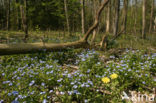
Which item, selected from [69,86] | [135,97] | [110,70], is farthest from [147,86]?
[69,86]

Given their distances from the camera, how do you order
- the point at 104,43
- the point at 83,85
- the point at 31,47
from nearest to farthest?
the point at 83,85 → the point at 31,47 → the point at 104,43

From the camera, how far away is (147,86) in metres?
3.32

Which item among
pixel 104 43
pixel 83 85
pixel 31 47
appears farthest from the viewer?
pixel 104 43

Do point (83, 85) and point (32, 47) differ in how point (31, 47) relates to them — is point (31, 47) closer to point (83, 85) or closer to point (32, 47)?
point (32, 47)

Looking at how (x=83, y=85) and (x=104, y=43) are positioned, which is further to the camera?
(x=104, y=43)

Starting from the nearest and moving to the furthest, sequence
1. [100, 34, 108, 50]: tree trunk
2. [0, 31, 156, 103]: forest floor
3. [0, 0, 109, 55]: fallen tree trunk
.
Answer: [0, 31, 156, 103]: forest floor, [0, 0, 109, 55]: fallen tree trunk, [100, 34, 108, 50]: tree trunk

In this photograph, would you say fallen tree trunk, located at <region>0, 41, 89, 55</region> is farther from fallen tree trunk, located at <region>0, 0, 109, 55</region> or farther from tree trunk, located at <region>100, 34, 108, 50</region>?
tree trunk, located at <region>100, 34, 108, 50</region>

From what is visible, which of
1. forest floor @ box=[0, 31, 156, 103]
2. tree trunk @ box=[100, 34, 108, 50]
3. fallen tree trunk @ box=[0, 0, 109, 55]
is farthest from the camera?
tree trunk @ box=[100, 34, 108, 50]

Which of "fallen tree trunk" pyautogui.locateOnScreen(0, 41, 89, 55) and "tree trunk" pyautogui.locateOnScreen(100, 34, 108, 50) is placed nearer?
"fallen tree trunk" pyautogui.locateOnScreen(0, 41, 89, 55)

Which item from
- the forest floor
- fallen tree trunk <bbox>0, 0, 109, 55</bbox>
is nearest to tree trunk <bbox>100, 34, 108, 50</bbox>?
fallen tree trunk <bbox>0, 0, 109, 55</bbox>

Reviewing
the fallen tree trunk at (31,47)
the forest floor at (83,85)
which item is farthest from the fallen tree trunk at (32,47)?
the forest floor at (83,85)

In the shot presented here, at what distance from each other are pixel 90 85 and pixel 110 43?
476 cm

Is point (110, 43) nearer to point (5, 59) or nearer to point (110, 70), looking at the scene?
point (110, 70)

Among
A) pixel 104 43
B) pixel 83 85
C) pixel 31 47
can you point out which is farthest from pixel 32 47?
pixel 104 43
